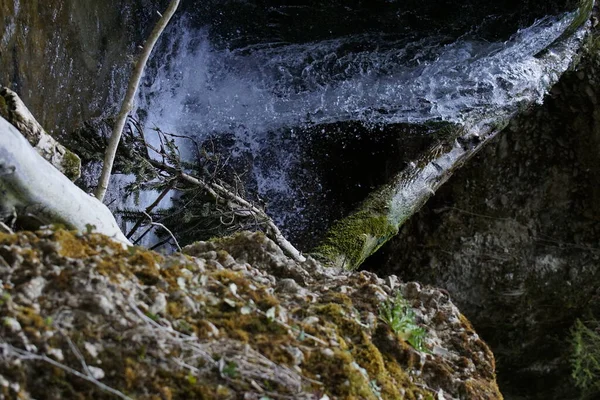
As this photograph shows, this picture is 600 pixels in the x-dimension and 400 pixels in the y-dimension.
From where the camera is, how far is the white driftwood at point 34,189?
1830mm

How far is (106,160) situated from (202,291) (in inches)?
44.5

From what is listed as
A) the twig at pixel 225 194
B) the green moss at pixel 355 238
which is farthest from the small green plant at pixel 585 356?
the twig at pixel 225 194

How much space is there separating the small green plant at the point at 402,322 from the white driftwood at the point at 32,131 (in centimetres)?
130

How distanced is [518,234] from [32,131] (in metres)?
4.11

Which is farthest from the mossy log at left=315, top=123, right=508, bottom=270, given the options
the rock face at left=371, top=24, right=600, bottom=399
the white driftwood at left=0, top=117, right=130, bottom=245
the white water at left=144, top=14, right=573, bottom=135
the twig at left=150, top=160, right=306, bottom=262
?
the white driftwood at left=0, top=117, right=130, bottom=245

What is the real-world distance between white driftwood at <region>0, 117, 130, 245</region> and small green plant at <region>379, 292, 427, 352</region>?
2.57ft

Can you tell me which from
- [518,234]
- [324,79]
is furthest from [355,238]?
[518,234]

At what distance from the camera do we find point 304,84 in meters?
4.89

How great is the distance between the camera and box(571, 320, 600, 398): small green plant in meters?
5.32

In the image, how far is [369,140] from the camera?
5.29m

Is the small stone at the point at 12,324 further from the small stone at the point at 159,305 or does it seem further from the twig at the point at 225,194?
the twig at the point at 225,194

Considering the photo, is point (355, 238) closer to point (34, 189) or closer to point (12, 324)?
point (34, 189)

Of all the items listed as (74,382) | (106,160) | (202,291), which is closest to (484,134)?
(106,160)

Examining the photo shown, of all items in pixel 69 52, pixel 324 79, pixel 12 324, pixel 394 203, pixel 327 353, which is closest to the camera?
pixel 12 324
